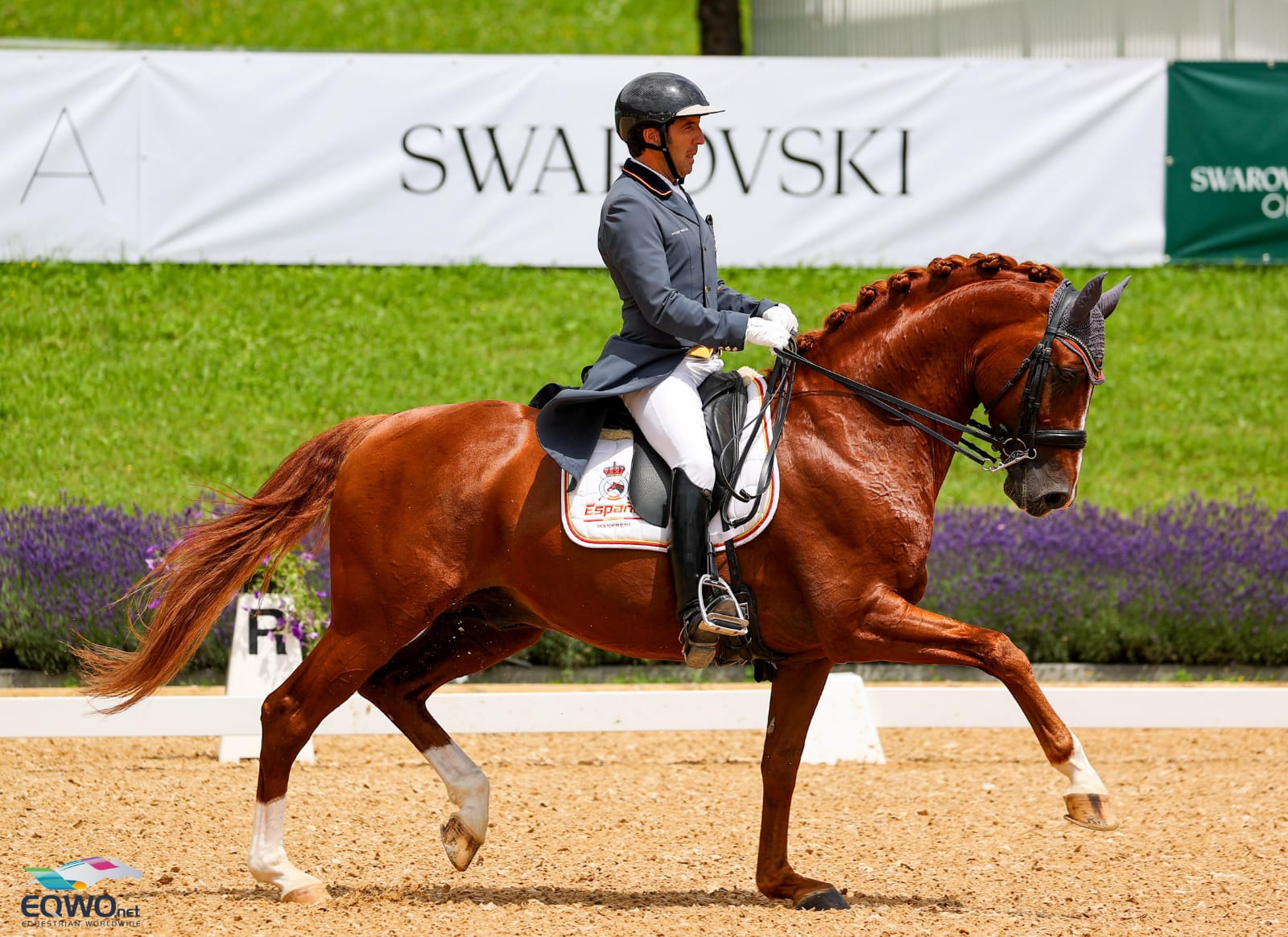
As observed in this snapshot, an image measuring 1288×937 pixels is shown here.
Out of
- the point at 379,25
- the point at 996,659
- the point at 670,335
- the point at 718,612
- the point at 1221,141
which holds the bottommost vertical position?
the point at 996,659

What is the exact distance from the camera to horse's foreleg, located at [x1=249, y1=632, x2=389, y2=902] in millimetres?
4793

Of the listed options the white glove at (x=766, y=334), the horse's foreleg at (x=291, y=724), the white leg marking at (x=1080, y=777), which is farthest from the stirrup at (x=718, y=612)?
the horse's foreleg at (x=291, y=724)

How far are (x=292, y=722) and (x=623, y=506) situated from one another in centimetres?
129

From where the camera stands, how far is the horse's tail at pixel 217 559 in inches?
203

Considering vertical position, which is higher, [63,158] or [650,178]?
[63,158]

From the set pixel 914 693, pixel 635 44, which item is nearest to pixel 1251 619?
pixel 914 693

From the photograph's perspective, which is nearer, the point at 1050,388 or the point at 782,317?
the point at 1050,388

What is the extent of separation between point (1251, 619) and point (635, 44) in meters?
14.4

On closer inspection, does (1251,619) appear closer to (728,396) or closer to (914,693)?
(914,693)

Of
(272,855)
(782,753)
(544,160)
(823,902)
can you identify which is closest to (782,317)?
(782,753)

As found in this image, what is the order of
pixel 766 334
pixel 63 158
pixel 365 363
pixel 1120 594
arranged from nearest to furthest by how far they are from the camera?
pixel 766 334 < pixel 1120 594 < pixel 63 158 < pixel 365 363

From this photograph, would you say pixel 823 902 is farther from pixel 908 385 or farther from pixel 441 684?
pixel 908 385

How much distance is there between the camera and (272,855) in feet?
15.7

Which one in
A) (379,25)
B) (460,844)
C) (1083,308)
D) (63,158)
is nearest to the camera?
(1083,308)
